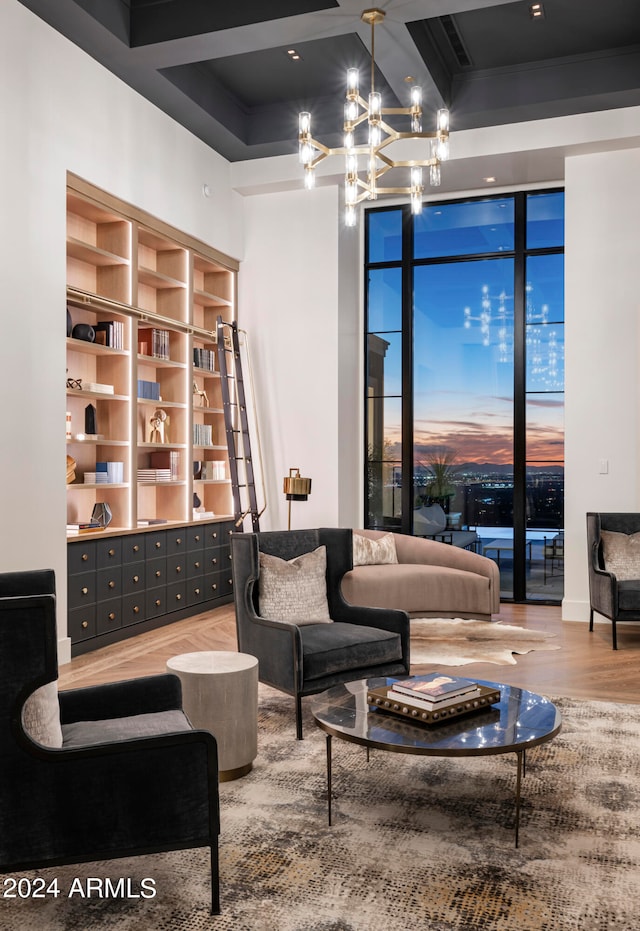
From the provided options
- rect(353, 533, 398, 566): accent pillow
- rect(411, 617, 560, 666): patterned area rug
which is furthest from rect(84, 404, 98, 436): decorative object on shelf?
rect(411, 617, 560, 666): patterned area rug

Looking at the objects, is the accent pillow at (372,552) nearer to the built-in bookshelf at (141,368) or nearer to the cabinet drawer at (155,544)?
the built-in bookshelf at (141,368)

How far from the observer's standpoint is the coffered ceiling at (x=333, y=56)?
507cm

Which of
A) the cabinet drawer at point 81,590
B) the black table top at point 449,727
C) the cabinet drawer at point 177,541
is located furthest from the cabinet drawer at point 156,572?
the black table top at point 449,727

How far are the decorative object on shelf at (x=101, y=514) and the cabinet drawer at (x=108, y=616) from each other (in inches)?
21.9

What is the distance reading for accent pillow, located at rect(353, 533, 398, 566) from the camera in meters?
6.71

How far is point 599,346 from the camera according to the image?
663 cm

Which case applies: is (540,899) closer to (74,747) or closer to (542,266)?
(74,747)

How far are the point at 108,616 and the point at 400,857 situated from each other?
11.9 feet

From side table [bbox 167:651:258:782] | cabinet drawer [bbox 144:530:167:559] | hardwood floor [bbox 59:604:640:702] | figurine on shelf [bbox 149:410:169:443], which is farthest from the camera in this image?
figurine on shelf [bbox 149:410:169:443]

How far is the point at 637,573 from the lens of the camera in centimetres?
599

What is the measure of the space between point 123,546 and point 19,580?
3338 mm

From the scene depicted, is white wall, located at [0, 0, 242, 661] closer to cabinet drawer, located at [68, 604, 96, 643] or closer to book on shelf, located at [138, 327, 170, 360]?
cabinet drawer, located at [68, 604, 96, 643]

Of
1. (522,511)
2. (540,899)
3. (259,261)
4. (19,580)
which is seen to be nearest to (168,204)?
(259,261)

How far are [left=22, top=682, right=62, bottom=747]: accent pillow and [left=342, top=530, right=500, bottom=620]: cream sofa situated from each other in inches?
160
